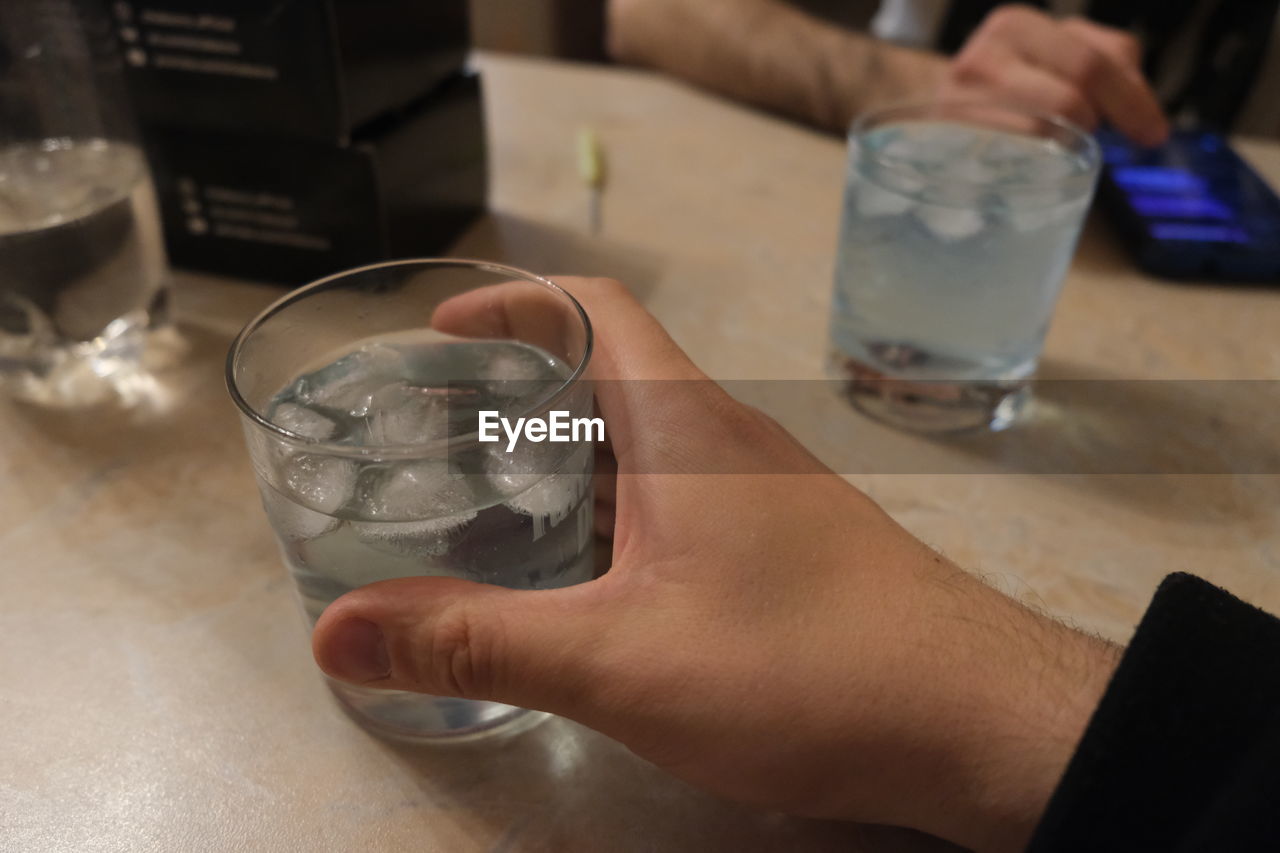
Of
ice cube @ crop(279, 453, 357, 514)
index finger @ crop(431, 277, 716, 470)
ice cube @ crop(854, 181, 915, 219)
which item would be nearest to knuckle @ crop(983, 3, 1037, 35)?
ice cube @ crop(854, 181, 915, 219)

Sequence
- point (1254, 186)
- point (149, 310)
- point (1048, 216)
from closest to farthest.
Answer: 1. point (1048, 216)
2. point (149, 310)
3. point (1254, 186)

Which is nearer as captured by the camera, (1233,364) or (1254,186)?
(1233,364)

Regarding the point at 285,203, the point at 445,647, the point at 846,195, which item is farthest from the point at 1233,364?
the point at 285,203

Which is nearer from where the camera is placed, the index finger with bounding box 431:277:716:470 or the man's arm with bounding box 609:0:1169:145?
the index finger with bounding box 431:277:716:470

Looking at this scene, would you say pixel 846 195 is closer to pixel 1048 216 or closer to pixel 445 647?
pixel 1048 216

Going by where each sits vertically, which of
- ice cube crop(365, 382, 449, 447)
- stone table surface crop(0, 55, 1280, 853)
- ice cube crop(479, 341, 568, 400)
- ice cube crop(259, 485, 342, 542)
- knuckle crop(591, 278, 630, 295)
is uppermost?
knuckle crop(591, 278, 630, 295)

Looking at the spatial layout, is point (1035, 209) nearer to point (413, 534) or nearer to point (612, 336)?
point (612, 336)

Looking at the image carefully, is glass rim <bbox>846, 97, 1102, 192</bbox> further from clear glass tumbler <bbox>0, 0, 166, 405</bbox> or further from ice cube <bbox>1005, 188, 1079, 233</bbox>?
clear glass tumbler <bbox>0, 0, 166, 405</bbox>
